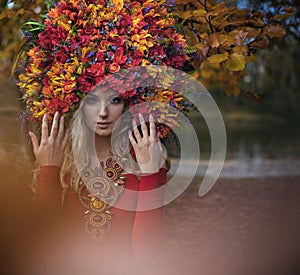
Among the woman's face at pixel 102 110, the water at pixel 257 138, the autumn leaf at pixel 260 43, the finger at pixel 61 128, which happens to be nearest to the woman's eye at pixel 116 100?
Result: the woman's face at pixel 102 110

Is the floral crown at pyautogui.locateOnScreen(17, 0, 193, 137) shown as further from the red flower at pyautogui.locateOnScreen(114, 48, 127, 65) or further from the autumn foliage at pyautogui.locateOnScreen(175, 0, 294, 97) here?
the autumn foliage at pyautogui.locateOnScreen(175, 0, 294, 97)

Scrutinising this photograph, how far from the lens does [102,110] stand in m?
0.95

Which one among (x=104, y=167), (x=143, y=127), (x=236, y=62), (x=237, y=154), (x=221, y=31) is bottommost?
(x=104, y=167)

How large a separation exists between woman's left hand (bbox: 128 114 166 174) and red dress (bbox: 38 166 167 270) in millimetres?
32

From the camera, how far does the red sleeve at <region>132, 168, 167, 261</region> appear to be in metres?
0.96

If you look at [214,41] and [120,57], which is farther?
[214,41]

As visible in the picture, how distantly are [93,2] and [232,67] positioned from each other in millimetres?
402

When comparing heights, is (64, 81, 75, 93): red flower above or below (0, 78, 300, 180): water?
below

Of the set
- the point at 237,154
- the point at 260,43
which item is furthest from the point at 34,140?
the point at 237,154

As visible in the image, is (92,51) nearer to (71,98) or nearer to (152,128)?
(71,98)

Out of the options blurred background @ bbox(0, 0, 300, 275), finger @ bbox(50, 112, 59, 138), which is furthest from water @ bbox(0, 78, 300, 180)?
finger @ bbox(50, 112, 59, 138)

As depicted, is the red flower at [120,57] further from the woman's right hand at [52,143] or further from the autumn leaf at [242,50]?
the autumn leaf at [242,50]

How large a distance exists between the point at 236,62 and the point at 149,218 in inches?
18.6

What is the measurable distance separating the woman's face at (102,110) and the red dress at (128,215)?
0.14 metres
